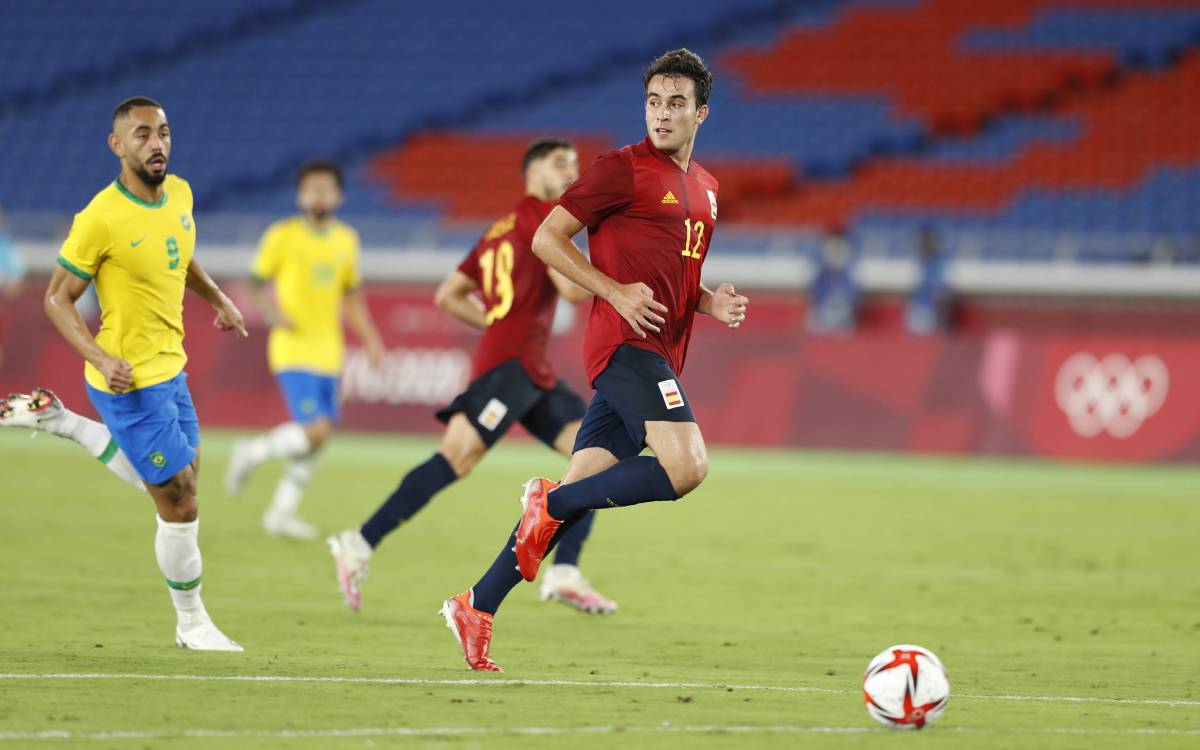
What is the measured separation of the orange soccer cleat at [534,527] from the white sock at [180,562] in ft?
5.36

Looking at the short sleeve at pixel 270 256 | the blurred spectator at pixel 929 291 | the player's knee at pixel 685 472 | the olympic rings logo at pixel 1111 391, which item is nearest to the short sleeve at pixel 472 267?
the player's knee at pixel 685 472

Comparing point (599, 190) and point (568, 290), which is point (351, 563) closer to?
point (568, 290)

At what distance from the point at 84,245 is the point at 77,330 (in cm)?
38

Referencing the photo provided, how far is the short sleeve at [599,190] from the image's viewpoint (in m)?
7.09

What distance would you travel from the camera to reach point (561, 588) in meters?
9.51

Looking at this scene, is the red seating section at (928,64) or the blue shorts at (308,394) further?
the red seating section at (928,64)

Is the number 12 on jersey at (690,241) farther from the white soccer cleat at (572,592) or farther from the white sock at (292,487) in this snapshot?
the white sock at (292,487)

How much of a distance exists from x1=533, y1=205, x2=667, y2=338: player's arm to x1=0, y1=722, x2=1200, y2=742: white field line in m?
1.67

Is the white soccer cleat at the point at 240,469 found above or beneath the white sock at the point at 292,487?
above

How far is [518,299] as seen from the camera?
32.1 feet

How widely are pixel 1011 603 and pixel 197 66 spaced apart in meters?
27.2

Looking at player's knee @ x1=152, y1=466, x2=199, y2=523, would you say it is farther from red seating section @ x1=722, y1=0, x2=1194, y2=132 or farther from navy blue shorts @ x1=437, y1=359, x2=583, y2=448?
red seating section @ x1=722, y1=0, x2=1194, y2=132

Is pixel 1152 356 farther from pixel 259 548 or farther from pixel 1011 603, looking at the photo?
pixel 259 548

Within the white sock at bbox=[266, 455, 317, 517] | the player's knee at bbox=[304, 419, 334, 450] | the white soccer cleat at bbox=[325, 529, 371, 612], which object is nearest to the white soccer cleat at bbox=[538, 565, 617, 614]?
the white soccer cleat at bbox=[325, 529, 371, 612]
